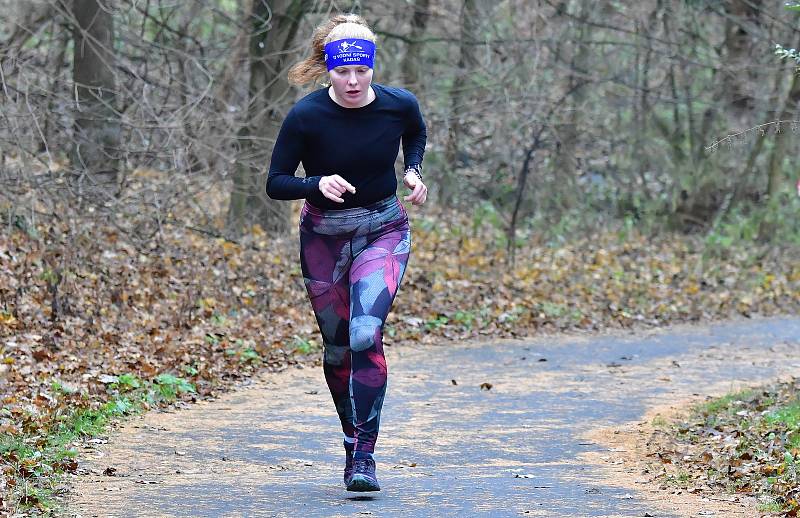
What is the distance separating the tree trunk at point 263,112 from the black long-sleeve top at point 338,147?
35.3 feet

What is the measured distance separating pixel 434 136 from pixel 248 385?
11.2 m

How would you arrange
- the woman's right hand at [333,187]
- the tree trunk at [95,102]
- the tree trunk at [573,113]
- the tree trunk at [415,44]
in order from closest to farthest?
the woman's right hand at [333,187]
the tree trunk at [95,102]
the tree trunk at [415,44]
the tree trunk at [573,113]

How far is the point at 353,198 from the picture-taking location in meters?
6.46

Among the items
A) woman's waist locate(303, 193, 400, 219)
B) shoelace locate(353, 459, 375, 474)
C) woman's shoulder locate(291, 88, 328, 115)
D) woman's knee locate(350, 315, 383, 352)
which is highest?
woman's shoulder locate(291, 88, 328, 115)

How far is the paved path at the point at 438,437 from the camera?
6.39 metres

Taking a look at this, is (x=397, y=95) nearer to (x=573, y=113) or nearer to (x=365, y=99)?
(x=365, y=99)

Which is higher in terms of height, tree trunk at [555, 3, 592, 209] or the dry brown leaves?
tree trunk at [555, 3, 592, 209]

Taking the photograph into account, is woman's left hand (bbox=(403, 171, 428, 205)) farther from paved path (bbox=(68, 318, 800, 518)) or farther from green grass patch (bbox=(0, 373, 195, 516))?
green grass patch (bbox=(0, 373, 195, 516))

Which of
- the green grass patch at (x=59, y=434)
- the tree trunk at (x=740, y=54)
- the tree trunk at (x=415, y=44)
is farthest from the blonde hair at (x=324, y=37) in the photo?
the tree trunk at (x=740, y=54)

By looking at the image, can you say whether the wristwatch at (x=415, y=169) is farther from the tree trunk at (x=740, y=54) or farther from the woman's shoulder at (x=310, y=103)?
the tree trunk at (x=740, y=54)

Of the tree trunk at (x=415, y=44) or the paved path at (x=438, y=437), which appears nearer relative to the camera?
the paved path at (x=438, y=437)

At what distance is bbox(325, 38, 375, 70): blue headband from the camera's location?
6.32 meters

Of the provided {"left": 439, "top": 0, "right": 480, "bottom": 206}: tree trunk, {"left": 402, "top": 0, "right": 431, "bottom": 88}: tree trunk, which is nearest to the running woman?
{"left": 439, "top": 0, "right": 480, "bottom": 206}: tree trunk

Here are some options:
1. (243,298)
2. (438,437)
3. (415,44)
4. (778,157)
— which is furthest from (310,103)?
(778,157)
